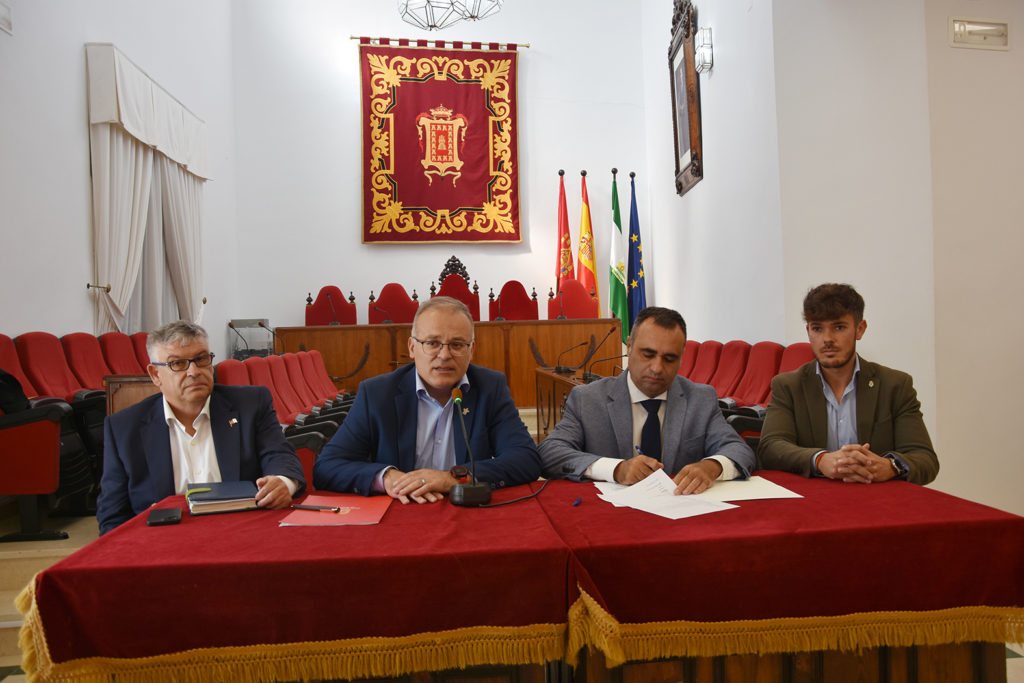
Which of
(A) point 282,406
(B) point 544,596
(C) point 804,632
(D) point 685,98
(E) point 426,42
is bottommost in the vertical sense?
(C) point 804,632

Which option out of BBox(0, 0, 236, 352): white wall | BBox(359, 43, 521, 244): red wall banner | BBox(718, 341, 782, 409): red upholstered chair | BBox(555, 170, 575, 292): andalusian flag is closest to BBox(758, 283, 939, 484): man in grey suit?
BBox(718, 341, 782, 409): red upholstered chair

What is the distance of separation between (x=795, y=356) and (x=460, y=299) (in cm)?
434

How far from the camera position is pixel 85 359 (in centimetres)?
430

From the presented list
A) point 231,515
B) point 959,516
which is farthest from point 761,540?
point 231,515

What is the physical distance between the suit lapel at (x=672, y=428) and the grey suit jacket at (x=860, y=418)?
26 centimetres

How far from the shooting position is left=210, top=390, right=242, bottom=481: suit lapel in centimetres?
189

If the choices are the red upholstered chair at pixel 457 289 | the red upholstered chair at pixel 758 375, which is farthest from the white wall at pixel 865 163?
the red upholstered chair at pixel 457 289

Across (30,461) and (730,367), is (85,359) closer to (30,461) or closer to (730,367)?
(30,461)

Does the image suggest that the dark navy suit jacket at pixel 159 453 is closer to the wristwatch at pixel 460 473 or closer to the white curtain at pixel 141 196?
the wristwatch at pixel 460 473

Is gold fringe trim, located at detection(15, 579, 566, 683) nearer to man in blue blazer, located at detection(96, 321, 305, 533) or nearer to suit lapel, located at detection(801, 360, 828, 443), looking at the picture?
man in blue blazer, located at detection(96, 321, 305, 533)

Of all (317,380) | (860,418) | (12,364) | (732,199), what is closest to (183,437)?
(860,418)

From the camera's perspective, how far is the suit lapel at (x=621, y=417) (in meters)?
2.00

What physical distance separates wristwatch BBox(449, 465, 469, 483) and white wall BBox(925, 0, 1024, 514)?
358cm

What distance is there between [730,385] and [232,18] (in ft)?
25.4
